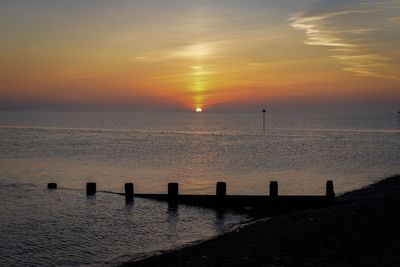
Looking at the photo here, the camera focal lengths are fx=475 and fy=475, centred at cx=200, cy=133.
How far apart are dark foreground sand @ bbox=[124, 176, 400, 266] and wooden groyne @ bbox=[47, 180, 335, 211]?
4.51 metres

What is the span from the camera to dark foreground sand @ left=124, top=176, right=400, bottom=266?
11883 millimetres

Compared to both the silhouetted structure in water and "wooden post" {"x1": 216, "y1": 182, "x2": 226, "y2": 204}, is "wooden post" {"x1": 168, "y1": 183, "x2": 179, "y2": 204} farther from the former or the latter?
"wooden post" {"x1": 216, "y1": 182, "x2": 226, "y2": 204}

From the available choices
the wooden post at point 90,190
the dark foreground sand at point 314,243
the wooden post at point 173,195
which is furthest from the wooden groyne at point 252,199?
the dark foreground sand at point 314,243

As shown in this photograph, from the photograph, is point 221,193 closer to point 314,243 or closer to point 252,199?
point 252,199

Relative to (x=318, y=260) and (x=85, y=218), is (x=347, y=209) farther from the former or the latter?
(x=85, y=218)

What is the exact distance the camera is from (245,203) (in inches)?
933

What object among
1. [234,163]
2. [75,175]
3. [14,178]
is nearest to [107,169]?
[75,175]

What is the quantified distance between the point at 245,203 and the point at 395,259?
13.2 m

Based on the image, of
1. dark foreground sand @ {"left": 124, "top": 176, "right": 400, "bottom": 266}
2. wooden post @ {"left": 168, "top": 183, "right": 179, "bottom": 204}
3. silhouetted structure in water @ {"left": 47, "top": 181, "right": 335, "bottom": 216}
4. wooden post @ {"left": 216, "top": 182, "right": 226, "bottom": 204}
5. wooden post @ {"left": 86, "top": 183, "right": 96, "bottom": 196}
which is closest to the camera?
dark foreground sand @ {"left": 124, "top": 176, "right": 400, "bottom": 266}

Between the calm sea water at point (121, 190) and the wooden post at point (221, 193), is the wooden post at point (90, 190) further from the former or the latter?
the wooden post at point (221, 193)

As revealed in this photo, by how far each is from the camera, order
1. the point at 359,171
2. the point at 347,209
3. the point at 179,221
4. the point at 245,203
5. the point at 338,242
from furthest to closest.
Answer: the point at 359,171 < the point at 245,203 < the point at 179,221 < the point at 347,209 < the point at 338,242

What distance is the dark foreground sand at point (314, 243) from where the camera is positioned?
39.0 feet

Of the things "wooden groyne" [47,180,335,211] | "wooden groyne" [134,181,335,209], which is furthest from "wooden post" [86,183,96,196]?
Result: "wooden groyne" [134,181,335,209]

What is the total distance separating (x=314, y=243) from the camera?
13570 millimetres
